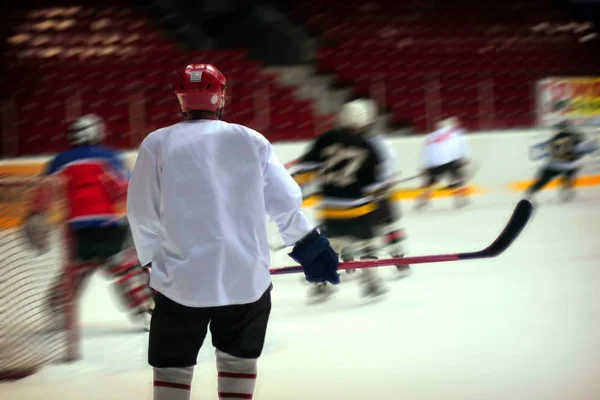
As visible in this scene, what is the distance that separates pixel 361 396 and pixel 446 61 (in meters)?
10.7

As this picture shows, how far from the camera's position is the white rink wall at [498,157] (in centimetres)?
1070

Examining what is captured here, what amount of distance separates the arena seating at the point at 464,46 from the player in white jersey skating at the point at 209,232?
9576 mm

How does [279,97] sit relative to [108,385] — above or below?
below

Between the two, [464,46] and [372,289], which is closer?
[372,289]

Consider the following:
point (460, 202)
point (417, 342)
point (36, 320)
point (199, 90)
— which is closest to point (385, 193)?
point (417, 342)

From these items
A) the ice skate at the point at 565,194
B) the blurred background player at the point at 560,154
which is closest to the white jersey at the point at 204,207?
the blurred background player at the point at 560,154

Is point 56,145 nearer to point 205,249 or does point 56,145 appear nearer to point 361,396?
point 361,396

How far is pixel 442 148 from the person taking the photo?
9.63m

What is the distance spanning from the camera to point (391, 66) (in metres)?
13.1

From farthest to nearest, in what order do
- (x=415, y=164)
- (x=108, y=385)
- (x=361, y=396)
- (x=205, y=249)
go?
(x=415, y=164), (x=108, y=385), (x=361, y=396), (x=205, y=249)

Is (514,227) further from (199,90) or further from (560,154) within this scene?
(560,154)

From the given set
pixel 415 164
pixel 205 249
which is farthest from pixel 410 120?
pixel 205 249

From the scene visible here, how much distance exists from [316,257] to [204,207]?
13.3 inches

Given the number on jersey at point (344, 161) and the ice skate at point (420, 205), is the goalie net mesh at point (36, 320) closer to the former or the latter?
the number on jersey at point (344, 161)
